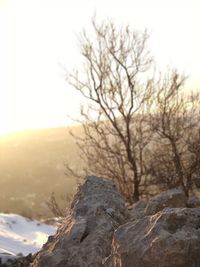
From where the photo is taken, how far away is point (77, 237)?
177 inches

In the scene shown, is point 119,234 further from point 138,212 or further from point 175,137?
point 175,137

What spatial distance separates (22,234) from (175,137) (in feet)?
20.4

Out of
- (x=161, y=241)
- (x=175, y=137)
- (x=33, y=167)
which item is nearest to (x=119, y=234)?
(x=161, y=241)

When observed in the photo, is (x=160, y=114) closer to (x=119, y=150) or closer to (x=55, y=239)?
(x=119, y=150)

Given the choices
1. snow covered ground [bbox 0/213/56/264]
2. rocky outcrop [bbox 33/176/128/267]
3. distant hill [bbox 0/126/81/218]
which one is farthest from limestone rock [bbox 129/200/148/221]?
distant hill [bbox 0/126/81/218]

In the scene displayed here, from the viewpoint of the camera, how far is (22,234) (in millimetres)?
16500

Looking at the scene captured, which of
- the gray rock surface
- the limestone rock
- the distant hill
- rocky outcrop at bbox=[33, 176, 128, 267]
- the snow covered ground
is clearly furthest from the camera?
the distant hill

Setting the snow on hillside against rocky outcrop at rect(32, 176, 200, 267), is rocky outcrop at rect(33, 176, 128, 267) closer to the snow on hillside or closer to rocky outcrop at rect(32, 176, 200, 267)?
rocky outcrop at rect(32, 176, 200, 267)

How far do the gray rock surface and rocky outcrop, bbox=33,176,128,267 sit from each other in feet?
2.49

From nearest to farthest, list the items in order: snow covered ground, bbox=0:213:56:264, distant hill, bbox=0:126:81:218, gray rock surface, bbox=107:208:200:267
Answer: gray rock surface, bbox=107:208:200:267, snow covered ground, bbox=0:213:56:264, distant hill, bbox=0:126:81:218

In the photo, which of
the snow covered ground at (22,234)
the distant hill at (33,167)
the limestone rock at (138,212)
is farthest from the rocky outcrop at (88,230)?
the distant hill at (33,167)

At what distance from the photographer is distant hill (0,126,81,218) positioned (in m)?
72.2

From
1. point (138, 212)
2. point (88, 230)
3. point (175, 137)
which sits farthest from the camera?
point (175, 137)

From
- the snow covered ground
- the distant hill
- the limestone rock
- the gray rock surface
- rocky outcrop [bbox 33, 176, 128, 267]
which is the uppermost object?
the gray rock surface
